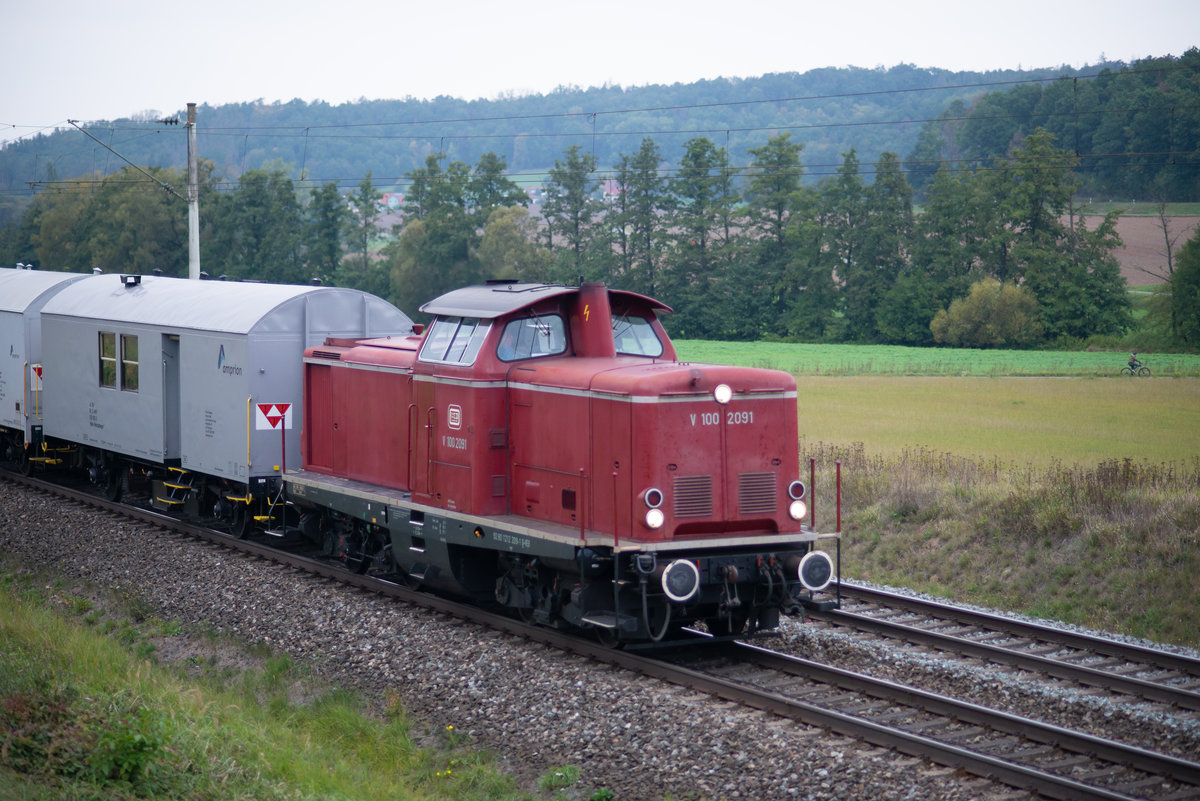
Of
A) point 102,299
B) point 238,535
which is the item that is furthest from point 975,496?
point 102,299

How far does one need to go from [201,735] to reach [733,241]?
63.7m

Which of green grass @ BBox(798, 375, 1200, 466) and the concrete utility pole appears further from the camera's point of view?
the concrete utility pole

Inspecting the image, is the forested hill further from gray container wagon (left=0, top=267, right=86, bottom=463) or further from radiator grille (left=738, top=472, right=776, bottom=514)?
radiator grille (left=738, top=472, right=776, bottom=514)

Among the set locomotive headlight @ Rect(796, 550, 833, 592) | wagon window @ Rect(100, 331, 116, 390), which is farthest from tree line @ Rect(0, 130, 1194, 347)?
locomotive headlight @ Rect(796, 550, 833, 592)

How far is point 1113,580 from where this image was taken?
13867 millimetres

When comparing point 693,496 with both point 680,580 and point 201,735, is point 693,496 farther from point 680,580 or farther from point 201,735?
point 201,735

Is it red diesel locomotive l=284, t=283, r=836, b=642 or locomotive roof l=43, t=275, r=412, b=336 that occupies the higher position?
locomotive roof l=43, t=275, r=412, b=336

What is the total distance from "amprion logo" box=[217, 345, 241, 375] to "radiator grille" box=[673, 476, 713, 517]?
7.90m

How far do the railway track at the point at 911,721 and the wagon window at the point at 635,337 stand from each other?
125 inches

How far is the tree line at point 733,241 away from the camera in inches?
2366

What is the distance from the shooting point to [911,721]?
8.95 m

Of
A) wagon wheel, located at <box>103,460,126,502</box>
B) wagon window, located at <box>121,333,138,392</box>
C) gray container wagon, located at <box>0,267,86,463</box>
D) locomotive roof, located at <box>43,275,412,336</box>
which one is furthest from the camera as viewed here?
gray container wagon, located at <box>0,267,86,463</box>

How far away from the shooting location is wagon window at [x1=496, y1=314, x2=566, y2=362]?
1152 cm

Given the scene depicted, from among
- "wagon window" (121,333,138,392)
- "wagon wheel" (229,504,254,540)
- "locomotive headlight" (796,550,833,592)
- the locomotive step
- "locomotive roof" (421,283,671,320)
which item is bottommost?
"wagon wheel" (229,504,254,540)
